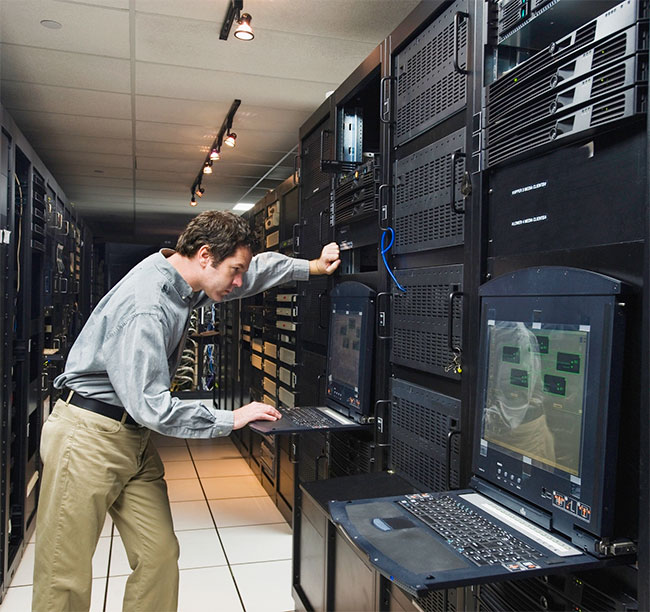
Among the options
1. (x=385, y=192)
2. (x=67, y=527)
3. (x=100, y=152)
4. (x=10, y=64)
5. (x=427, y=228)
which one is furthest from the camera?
(x=100, y=152)

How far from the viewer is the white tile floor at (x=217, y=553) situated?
3049 mm

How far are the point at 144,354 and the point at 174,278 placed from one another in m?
0.35

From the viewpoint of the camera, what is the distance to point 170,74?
4.14 metres

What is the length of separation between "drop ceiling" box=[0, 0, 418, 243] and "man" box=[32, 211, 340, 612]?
1.72 meters

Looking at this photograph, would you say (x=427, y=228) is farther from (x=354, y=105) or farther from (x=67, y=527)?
(x=67, y=527)

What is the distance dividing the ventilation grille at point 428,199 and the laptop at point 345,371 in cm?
37

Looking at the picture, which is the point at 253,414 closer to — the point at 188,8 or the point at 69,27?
the point at 188,8

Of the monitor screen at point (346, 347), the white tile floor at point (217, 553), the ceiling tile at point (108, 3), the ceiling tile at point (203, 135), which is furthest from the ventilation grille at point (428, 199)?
the ceiling tile at point (203, 135)

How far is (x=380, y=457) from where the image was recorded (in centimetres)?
256

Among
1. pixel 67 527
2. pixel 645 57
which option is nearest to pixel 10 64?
pixel 67 527

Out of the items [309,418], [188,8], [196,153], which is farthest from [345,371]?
[196,153]

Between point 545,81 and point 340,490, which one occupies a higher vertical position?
point 545,81

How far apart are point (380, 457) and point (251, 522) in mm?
1993

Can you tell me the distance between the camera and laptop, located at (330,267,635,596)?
126cm
